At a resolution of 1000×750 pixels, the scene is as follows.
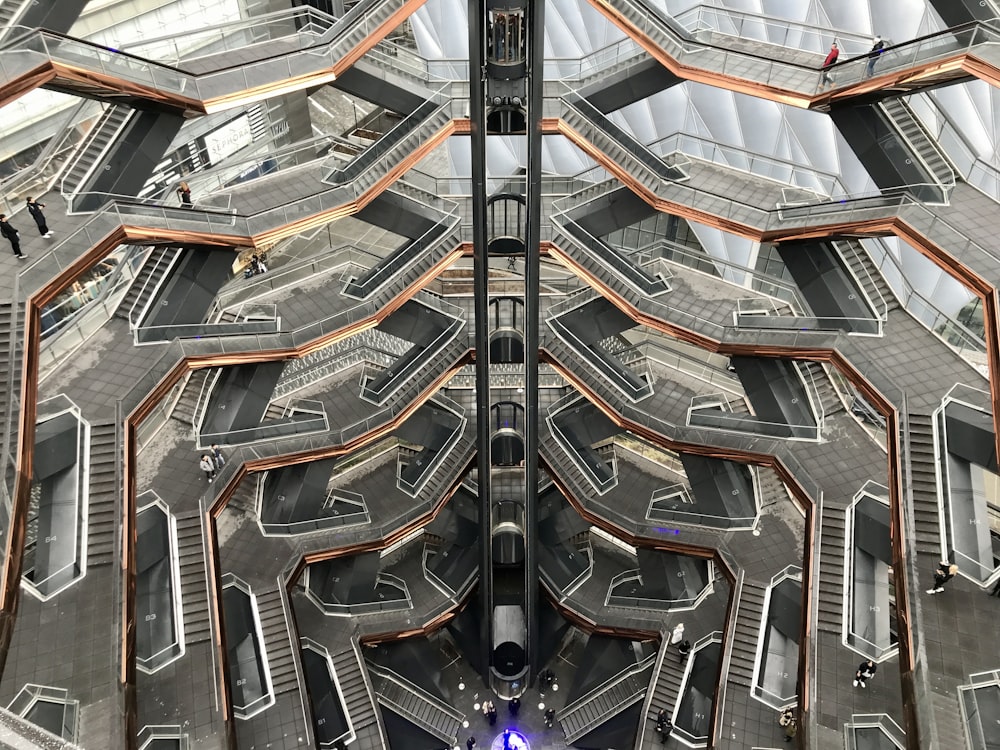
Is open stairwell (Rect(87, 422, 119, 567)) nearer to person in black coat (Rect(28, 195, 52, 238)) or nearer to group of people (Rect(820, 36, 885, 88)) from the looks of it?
person in black coat (Rect(28, 195, 52, 238))

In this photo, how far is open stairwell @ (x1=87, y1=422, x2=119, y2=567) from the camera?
18344 millimetres

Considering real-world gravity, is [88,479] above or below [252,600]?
above

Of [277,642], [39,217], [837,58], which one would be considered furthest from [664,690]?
[39,217]

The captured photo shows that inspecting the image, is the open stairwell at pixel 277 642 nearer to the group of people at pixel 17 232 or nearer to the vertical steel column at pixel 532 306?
the vertical steel column at pixel 532 306

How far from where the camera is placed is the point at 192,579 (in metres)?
20.4

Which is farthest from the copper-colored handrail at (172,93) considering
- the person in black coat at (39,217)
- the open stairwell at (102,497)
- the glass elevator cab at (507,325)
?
the open stairwell at (102,497)

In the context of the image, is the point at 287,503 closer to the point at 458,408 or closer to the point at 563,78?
the point at 458,408

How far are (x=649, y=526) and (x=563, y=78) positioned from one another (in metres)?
15.3

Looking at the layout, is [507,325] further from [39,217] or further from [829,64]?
[39,217]

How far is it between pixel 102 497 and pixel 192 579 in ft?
10.6

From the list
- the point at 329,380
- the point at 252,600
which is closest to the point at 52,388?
the point at 252,600

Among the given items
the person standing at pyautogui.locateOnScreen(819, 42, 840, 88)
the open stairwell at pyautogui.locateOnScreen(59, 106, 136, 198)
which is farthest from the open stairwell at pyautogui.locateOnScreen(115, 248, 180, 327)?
the person standing at pyautogui.locateOnScreen(819, 42, 840, 88)

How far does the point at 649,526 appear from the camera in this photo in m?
27.6

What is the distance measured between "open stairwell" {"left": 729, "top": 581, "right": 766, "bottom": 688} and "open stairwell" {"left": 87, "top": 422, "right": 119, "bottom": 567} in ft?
54.8
